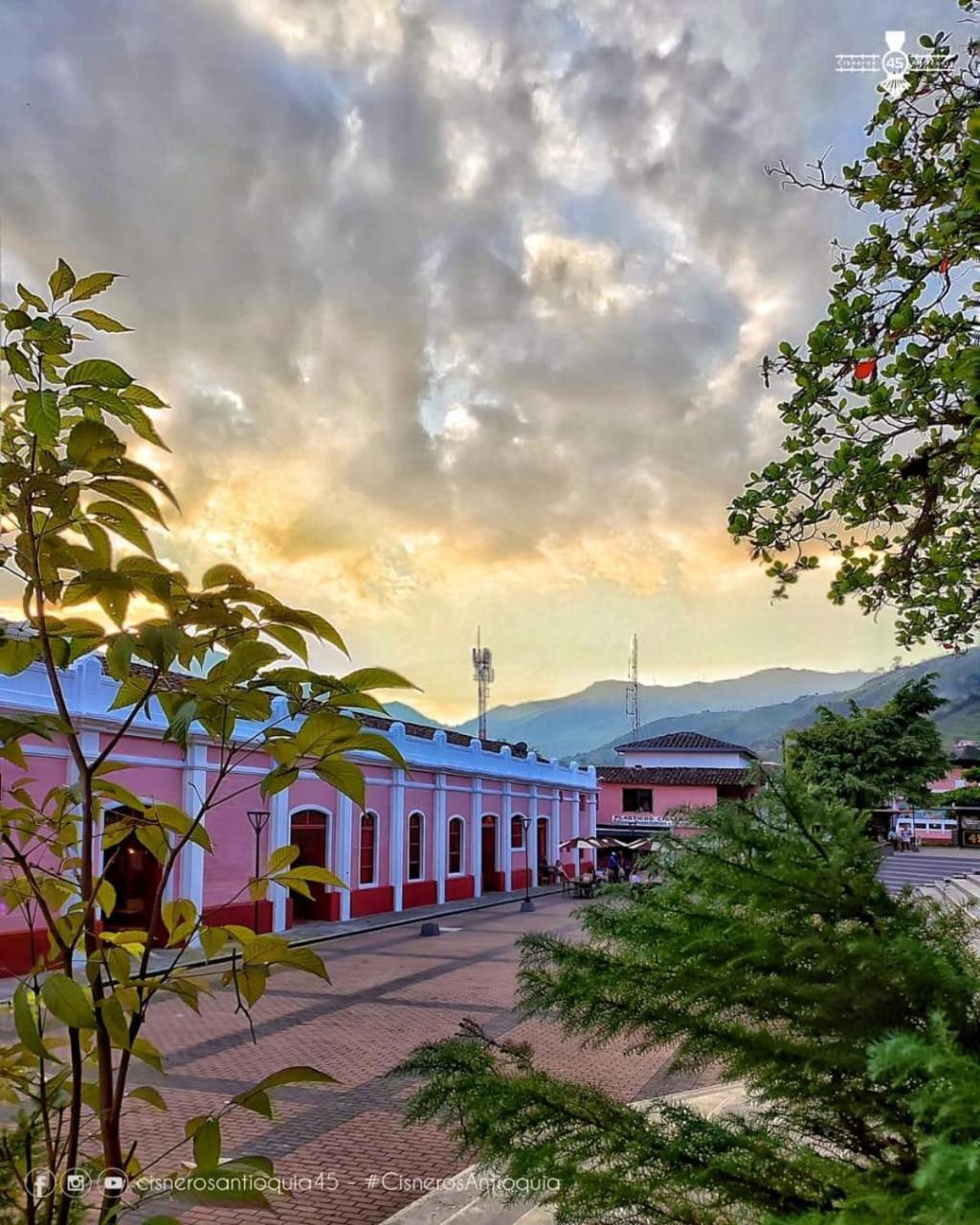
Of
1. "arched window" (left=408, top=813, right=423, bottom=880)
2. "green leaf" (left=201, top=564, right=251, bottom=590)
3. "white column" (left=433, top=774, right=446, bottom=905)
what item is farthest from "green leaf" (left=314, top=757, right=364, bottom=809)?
"white column" (left=433, top=774, right=446, bottom=905)

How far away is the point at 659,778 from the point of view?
4125 cm

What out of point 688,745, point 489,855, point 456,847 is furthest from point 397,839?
point 688,745

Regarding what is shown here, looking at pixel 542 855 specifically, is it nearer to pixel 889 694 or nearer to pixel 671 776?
pixel 671 776

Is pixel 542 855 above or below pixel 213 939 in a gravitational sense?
below

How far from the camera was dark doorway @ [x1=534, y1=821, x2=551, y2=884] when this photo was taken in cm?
3198

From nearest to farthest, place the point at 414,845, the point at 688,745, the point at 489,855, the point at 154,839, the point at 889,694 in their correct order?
the point at 154,839, the point at 414,845, the point at 489,855, the point at 688,745, the point at 889,694

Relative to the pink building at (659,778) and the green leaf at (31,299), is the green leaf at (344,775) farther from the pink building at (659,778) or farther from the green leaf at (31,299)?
the pink building at (659,778)

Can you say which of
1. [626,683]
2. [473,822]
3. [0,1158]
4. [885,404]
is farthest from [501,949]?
[626,683]

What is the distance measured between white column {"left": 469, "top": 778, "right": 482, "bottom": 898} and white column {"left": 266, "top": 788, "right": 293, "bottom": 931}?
898 centimetres

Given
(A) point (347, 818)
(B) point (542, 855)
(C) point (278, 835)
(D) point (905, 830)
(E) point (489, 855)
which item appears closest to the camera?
(C) point (278, 835)

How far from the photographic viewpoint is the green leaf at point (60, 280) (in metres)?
1.48

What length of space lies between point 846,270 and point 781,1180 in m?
3.76

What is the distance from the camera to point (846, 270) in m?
4.12

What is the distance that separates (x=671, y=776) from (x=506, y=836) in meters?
14.6
